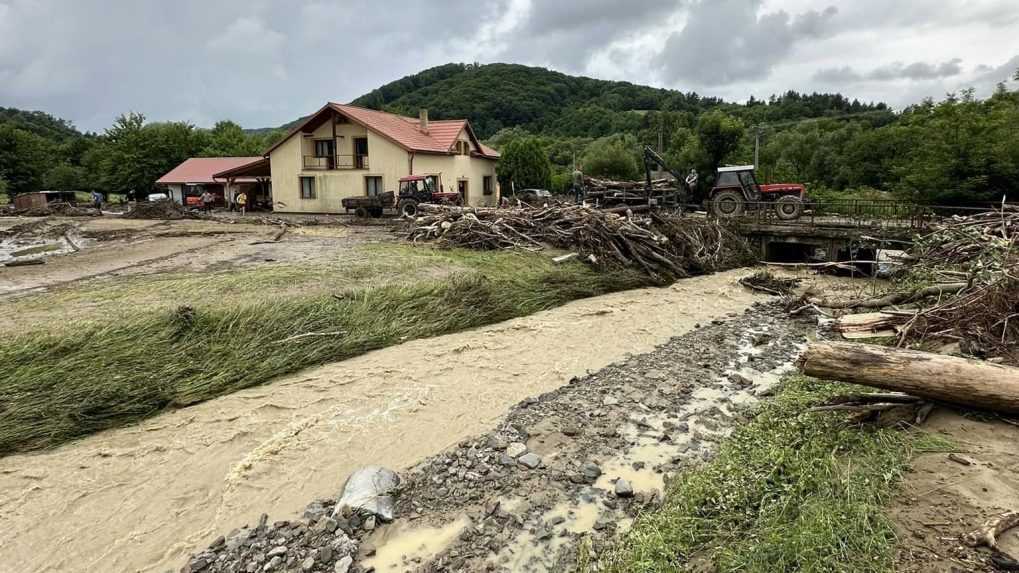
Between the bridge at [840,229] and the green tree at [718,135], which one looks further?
the green tree at [718,135]

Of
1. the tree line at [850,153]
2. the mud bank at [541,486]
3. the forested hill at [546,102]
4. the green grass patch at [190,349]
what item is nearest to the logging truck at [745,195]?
the tree line at [850,153]

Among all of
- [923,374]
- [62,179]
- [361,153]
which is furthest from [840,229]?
[62,179]

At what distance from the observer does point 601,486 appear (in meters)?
5.12

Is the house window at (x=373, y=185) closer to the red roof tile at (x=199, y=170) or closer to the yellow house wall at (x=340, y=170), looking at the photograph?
the yellow house wall at (x=340, y=170)

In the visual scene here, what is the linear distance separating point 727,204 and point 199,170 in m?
42.7

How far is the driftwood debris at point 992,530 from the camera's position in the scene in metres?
3.09

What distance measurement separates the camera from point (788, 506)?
396 centimetres

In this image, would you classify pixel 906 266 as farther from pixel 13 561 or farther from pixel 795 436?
pixel 13 561

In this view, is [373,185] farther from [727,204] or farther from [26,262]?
[727,204]

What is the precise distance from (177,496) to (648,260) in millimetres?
14048

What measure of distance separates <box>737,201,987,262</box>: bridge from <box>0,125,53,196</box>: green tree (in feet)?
216

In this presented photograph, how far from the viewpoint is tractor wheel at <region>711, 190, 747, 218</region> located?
20.2m

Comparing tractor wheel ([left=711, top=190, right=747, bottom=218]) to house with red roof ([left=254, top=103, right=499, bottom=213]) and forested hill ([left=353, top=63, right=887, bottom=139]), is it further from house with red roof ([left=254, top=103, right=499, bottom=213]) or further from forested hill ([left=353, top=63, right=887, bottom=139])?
forested hill ([left=353, top=63, right=887, bottom=139])

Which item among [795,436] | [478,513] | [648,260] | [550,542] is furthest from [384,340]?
[648,260]
